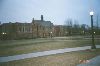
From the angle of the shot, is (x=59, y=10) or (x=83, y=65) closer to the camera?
(x=83, y=65)

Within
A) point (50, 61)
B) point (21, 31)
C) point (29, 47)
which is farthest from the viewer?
point (21, 31)

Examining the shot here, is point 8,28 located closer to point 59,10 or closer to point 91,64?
point 59,10

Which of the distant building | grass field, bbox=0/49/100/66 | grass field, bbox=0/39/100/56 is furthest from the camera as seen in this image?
the distant building

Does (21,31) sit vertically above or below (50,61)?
above

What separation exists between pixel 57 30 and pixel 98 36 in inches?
788

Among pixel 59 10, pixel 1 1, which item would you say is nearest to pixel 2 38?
pixel 59 10

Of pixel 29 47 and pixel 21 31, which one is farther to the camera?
pixel 21 31

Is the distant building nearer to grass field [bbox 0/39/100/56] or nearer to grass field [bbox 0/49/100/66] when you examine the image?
grass field [bbox 0/39/100/56]

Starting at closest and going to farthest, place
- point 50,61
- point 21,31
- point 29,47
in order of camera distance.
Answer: point 50,61 < point 29,47 < point 21,31

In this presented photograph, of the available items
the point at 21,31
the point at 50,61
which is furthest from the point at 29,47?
the point at 21,31

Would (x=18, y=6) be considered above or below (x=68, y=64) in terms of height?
above

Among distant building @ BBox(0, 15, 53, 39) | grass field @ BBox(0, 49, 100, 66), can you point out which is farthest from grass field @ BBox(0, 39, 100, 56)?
distant building @ BBox(0, 15, 53, 39)

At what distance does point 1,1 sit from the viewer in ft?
40.4

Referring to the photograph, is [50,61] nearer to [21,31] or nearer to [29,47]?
[29,47]
